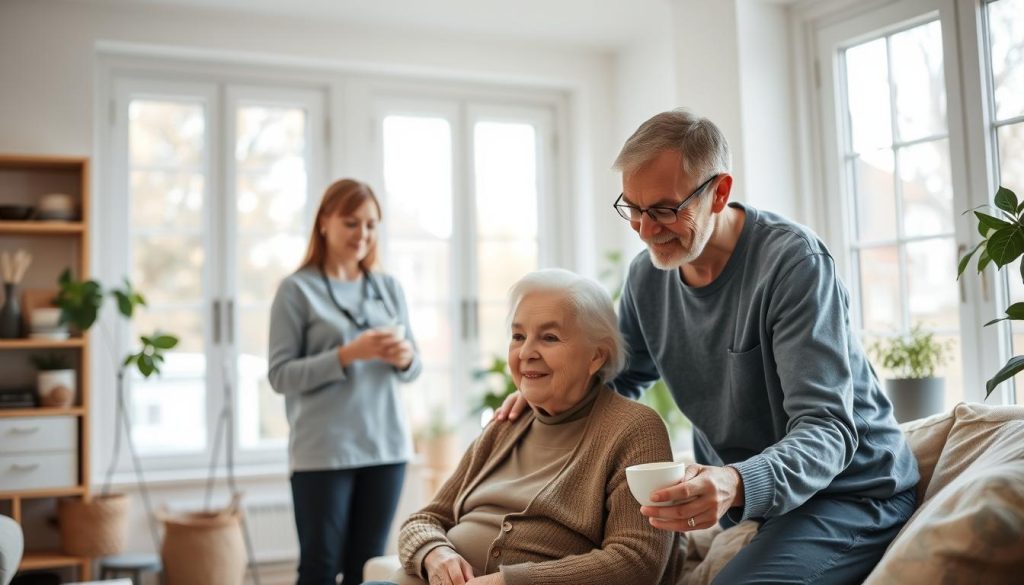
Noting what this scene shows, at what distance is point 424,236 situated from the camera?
16.2 ft

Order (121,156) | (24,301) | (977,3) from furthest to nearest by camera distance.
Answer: (121,156) → (24,301) → (977,3)

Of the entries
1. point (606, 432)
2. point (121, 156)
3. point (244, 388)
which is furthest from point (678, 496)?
point (121, 156)

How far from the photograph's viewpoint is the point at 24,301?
4016 millimetres

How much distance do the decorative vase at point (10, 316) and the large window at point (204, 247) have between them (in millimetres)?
587

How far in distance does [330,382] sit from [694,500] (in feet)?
5.74

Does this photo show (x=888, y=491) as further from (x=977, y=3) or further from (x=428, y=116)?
(x=428, y=116)

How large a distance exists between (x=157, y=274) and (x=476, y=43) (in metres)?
2.05

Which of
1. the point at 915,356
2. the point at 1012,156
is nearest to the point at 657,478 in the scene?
the point at 915,356

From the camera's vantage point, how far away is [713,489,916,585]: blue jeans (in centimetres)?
164

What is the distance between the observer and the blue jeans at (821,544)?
5.38 feet

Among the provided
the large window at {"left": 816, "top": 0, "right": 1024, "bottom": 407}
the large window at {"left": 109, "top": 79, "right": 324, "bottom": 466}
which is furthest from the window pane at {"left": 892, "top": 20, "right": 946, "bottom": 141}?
the large window at {"left": 109, "top": 79, "right": 324, "bottom": 466}

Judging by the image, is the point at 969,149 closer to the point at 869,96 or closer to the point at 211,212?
the point at 869,96

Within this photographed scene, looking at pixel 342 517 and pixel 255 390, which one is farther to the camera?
pixel 255 390

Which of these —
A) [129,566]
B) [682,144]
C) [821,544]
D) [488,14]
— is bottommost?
[129,566]
